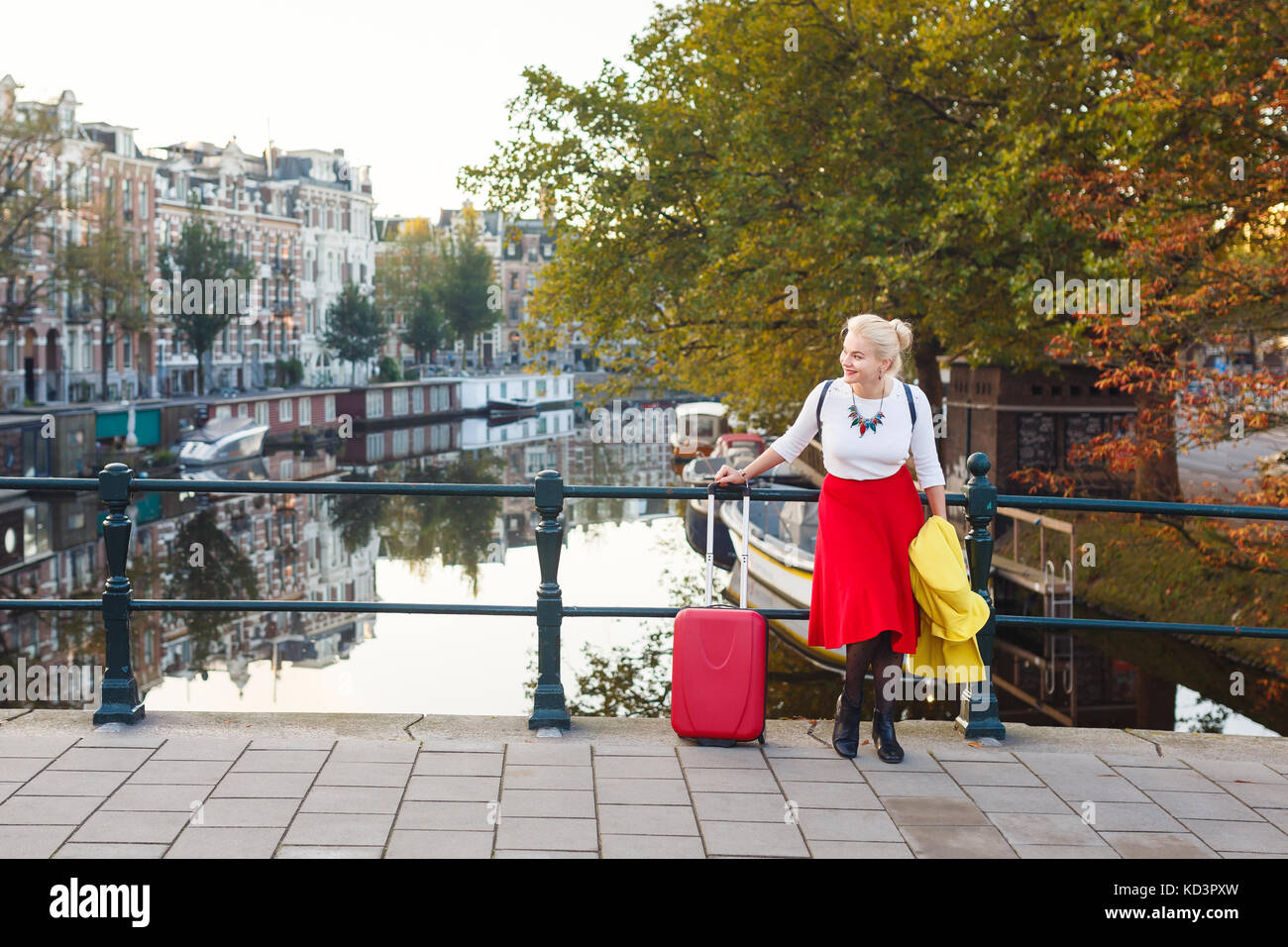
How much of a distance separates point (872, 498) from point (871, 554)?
22cm

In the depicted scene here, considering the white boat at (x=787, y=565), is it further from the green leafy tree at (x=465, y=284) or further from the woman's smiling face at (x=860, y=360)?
the green leafy tree at (x=465, y=284)

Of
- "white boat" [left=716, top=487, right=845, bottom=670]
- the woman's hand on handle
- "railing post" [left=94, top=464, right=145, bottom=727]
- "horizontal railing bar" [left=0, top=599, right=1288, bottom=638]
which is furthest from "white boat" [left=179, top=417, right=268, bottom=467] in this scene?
the woman's hand on handle

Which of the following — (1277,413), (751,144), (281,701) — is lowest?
(281,701)

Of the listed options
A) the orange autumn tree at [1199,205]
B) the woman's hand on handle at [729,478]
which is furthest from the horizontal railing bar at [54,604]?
the orange autumn tree at [1199,205]

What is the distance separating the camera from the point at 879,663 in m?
5.37

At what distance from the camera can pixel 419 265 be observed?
7962cm

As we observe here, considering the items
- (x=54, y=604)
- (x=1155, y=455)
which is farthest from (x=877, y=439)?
(x=1155, y=455)

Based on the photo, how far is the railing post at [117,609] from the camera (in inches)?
221

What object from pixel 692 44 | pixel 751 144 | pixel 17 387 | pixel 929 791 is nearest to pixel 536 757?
pixel 929 791

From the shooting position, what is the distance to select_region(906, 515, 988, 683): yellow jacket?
5.17 m

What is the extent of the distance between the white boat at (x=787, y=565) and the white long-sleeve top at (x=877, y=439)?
12474 mm

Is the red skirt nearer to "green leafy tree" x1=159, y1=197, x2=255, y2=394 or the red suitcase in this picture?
the red suitcase
